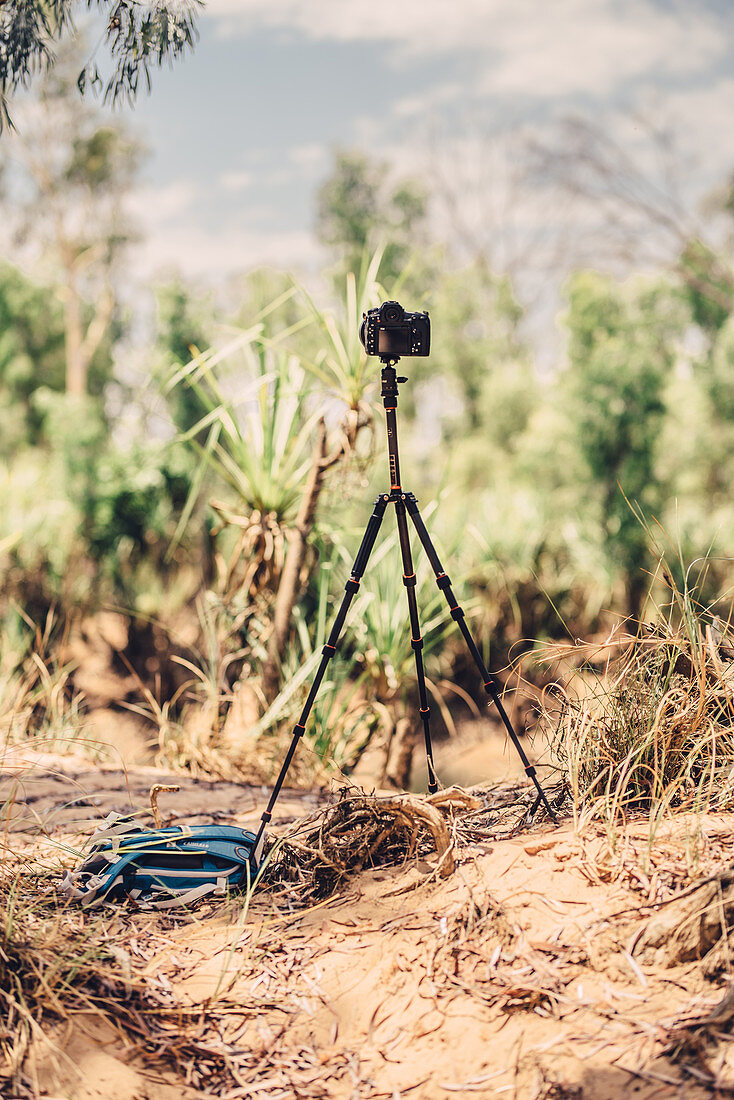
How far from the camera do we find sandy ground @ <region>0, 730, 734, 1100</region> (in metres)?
1.63

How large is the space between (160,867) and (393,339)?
173cm

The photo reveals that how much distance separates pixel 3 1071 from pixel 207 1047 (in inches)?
15.9

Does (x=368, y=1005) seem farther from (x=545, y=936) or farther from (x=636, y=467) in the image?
(x=636, y=467)

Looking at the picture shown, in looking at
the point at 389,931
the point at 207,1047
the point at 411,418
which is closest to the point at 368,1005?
the point at 389,931

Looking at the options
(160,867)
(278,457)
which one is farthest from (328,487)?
(160,867)

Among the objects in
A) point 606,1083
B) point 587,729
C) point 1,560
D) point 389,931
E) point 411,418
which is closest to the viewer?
point 606,1083

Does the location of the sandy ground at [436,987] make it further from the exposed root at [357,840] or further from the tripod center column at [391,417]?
the tripod center column at [391,417]

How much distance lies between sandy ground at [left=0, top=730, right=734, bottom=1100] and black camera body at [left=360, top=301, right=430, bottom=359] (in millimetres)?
1491

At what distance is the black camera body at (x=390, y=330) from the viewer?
2.66 meters

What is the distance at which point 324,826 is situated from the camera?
2.44 metres

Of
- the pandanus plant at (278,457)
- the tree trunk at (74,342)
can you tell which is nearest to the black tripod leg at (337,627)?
the pandanus plant at (278,457)

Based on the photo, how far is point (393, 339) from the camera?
266 centimetres

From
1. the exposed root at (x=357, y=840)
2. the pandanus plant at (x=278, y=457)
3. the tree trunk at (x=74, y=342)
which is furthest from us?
the tree trunk at (x=74, y=342)

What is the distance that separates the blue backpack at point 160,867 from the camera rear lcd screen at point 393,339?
1559 millimetres
